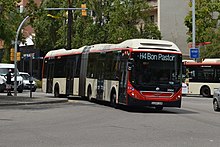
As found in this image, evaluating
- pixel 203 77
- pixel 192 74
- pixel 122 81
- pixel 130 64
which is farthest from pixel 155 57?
pixel 192 74

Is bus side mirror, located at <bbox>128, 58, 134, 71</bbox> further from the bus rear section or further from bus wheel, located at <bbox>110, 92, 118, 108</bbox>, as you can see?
bus wheel, located at <bbox>110, 92, 118, 108</bbox>

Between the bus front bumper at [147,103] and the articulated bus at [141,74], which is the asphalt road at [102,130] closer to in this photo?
the bus front bumper at [147,103]

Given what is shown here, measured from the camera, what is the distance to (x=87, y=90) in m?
30.1

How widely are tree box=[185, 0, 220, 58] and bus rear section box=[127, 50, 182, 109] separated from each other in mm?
30164

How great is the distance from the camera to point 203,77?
136 feet

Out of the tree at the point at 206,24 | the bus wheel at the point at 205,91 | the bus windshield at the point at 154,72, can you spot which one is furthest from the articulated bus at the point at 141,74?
the tree at the point at 206,24

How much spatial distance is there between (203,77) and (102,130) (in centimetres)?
2736

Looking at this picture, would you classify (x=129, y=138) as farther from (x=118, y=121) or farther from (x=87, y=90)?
(x=87, y=90)

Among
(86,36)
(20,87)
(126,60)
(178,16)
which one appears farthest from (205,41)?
(126,60)

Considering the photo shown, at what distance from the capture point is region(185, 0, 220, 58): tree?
51.9m

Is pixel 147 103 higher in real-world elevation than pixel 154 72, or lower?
lower

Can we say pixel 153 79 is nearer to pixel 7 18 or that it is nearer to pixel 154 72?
pixel 154 72

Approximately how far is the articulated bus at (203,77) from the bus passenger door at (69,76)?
1163 centimetres

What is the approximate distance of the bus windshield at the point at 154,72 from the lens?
22.5 m
